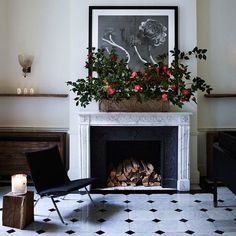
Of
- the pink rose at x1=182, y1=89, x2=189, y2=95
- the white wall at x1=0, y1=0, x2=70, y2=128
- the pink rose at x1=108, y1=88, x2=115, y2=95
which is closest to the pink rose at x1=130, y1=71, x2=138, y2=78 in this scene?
the pink rose at x1=108, y1=88, x2=115, y2=95

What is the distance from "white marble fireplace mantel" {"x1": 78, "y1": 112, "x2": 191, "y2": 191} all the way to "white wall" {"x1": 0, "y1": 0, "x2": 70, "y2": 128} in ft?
2.50

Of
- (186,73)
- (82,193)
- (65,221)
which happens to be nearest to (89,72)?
(186,73)

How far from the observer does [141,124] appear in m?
4.82

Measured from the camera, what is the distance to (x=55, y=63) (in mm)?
5461

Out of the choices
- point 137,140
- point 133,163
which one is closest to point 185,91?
point 137,140

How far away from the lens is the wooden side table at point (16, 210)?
352 cm

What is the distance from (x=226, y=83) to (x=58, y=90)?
2.64 m

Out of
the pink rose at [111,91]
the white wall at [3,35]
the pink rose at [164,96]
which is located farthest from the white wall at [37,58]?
the pink rose at [164,96]

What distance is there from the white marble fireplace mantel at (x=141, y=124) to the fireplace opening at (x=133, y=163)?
1.36ft

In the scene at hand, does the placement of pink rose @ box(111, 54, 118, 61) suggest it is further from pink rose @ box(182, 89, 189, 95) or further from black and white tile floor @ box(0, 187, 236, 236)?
black and white tile floor @ box(0, 187, 236, 236)

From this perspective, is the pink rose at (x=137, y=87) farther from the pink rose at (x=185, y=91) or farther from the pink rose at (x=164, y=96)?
the pink rose at (x=185, y=91)

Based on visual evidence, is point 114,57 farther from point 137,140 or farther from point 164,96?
point 137,140

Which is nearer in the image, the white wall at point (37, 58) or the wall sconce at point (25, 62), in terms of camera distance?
the wall sconce at point (25, 62)

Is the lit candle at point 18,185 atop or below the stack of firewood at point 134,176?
atop
